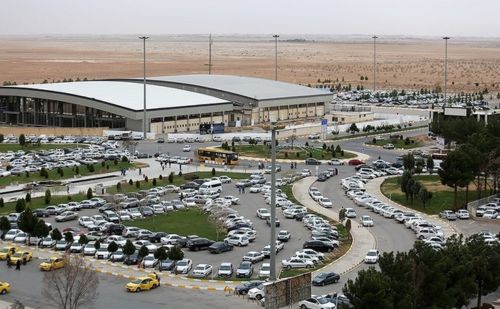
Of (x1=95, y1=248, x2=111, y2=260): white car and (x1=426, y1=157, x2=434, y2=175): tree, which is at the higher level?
(x1=426, y1=157, x2=434, y2=175): tree

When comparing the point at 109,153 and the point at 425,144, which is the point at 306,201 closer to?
the point at 109,153

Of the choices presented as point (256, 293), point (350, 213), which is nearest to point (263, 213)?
point (350, 213)

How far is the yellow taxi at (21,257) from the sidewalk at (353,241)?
9.30 m

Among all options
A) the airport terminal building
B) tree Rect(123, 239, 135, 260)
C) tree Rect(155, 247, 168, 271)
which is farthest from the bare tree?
the airport terminal building

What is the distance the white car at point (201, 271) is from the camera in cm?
2588

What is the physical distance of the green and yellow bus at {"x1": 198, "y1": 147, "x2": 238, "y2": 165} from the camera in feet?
163

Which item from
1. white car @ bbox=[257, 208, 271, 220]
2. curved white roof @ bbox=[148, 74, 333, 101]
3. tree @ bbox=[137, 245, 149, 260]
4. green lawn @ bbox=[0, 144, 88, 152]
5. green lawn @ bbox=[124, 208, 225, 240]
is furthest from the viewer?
curved white roof @ bbox=[148, 74, 333, 101]

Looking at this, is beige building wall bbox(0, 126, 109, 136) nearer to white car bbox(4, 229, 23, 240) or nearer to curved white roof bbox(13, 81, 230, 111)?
curved white roof bbox(13, 81, 230, 111)

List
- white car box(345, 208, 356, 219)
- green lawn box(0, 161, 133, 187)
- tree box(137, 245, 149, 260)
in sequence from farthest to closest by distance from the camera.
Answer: green lawn box(0, 161, 133, 187)
white car box(345, 208, 356, 219)
tree box(137, 245, 149, 260)

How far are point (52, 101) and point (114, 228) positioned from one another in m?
36.5

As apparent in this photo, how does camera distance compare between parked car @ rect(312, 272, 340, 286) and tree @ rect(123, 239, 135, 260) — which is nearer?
parked car @ rect(312, 272, 340, 286)

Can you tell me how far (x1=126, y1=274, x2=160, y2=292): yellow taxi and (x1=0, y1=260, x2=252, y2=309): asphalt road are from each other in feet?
0.54

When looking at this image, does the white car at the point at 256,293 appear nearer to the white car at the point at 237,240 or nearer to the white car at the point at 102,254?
the white car at the point at 102,254

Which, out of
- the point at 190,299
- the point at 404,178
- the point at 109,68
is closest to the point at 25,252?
the point at 190,299
